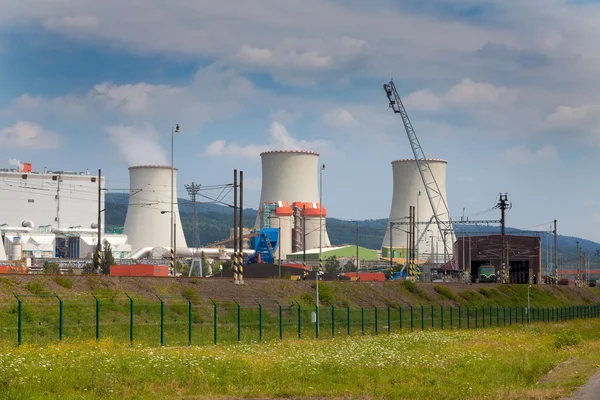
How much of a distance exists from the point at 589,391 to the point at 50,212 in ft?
456

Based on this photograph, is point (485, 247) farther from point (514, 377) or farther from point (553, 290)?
point (514, 377)

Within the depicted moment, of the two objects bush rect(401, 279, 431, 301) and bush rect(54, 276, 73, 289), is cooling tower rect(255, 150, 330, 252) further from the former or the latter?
bush rect(54, 276, 73, 289)

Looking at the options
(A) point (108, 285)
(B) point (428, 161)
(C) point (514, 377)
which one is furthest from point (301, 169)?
(C) point (514, 377)

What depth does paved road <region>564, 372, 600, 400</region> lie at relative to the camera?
1738cm

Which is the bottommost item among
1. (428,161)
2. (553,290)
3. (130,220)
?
(553,290)

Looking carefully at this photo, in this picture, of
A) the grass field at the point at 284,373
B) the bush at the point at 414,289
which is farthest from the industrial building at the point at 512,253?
the grass field at the point at 284,373

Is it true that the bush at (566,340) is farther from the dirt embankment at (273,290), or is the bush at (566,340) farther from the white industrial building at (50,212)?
the white industrial building at (50,212)

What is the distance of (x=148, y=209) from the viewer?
433 feet

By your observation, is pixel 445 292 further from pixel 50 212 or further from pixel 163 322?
pixel 50 212

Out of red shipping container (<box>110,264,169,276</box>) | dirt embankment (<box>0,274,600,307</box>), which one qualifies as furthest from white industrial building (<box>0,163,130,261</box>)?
dirt embankment (<box>0,274,600,307</box>)

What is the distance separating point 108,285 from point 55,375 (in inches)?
896

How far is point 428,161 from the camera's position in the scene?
135 meters

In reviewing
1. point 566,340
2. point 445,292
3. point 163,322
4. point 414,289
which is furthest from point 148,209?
point 163,322

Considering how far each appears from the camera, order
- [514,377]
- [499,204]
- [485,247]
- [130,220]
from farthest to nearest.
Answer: [130,220], [485,247], [499,204], [514,377]
